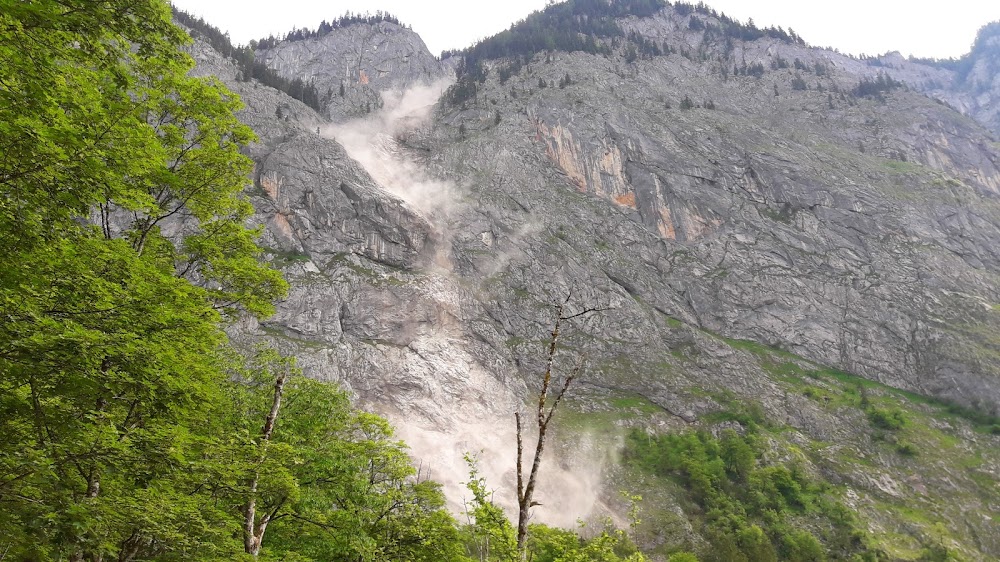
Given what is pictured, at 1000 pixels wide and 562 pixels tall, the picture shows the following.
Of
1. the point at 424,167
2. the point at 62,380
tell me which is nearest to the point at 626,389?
the point at 424,167

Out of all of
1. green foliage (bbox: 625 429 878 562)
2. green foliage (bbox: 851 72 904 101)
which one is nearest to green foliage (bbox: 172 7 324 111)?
green foliage (bbox: 625 429 878 562)

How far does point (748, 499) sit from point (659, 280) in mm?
49349

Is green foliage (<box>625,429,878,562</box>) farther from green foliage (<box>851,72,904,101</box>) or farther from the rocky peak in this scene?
the rocky peak

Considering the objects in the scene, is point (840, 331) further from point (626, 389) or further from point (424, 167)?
point (424, 167)

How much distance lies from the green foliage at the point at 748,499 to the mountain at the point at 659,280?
34.8 inches

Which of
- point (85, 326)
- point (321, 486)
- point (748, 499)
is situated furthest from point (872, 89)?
point (85, 326)

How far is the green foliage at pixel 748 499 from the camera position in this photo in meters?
63.8

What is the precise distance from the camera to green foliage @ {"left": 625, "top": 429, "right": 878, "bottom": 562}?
63.8 m

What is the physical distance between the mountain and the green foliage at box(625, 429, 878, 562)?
0.88m

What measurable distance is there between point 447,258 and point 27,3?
9659 centimetres

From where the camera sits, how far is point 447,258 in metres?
105

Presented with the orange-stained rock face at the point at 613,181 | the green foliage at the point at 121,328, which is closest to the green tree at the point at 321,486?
the green foliage at the point at 121,328

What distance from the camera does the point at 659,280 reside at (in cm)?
11212

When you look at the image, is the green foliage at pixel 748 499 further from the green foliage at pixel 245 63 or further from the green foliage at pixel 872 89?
the green foliage at pixel 872 89
